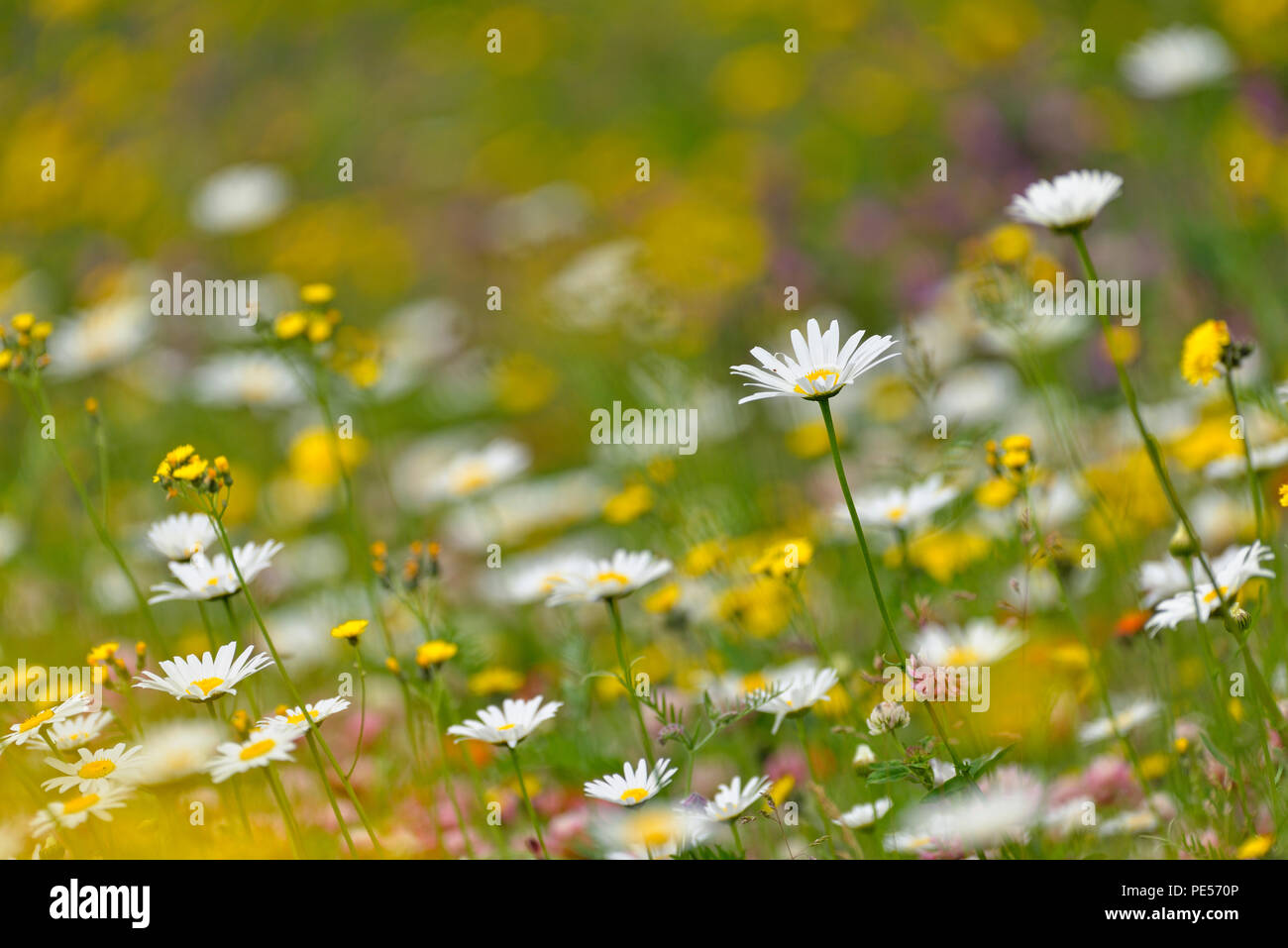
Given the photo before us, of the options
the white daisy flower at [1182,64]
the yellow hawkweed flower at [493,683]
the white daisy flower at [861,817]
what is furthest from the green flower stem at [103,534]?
the white daisy flower at [1182,64]

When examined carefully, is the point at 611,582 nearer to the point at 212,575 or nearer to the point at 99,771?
the point at 212,575

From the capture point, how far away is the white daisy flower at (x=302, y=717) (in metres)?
1.21

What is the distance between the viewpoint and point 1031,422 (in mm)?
2420

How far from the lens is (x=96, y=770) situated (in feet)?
4.20

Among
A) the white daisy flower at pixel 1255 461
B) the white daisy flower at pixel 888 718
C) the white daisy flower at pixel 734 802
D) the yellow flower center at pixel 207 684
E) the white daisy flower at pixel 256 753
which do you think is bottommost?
the white daisy flower at pixel 734 802

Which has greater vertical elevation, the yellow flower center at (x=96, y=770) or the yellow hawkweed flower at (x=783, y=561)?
the yellow hawkweed flower at (x=783, y=561)

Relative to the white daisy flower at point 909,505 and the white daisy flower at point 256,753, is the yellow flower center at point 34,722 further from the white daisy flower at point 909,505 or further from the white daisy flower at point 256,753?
the white daisy flower at point 909,505

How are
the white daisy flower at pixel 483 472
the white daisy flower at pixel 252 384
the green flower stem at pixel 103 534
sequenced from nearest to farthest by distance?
the green flower stem at pixel 103 534, the white daisy flower at pixel 483 472, the white daisy flower at pixel 252 384

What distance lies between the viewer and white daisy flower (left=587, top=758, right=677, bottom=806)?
1.25m

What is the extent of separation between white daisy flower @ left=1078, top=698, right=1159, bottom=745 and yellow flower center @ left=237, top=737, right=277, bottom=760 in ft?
3.07

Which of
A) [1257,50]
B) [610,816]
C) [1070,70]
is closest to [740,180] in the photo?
[1070,70]

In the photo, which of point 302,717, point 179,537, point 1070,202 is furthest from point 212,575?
point 1070,202

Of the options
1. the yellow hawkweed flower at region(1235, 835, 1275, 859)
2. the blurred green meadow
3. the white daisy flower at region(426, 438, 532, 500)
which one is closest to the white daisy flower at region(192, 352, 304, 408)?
the blurred green meadow

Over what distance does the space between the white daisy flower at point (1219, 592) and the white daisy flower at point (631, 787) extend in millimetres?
557
